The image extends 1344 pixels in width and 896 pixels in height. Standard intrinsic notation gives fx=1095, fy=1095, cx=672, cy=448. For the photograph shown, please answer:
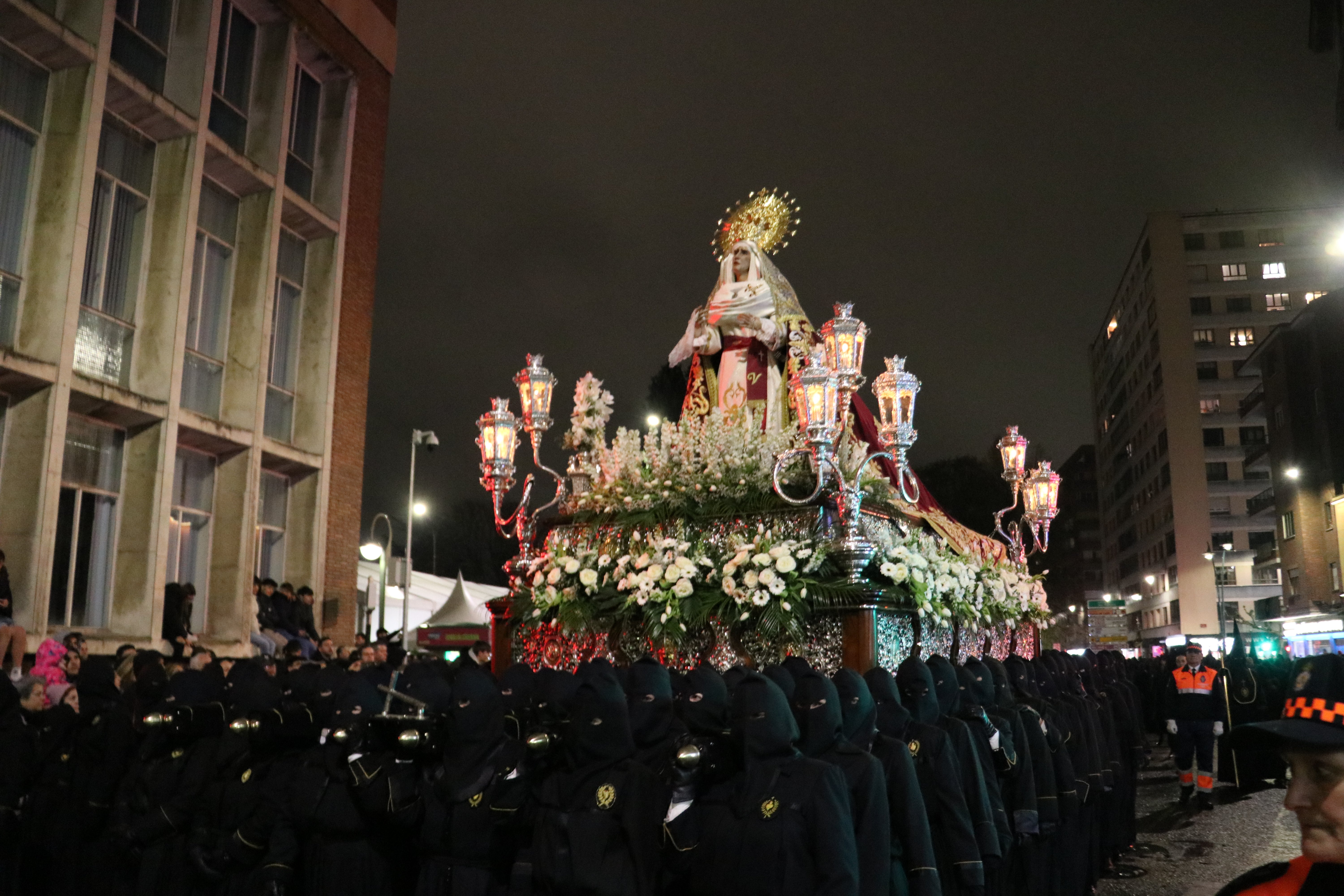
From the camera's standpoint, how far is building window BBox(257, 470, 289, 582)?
63.5ft

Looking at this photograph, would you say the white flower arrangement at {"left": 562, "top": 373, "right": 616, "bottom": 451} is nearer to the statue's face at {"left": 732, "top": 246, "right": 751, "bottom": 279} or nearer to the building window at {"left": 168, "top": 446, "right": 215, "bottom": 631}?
the statue's face at {"left": 732, "top": 246, "right": 751, "bottom": 279}

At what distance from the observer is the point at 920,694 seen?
6344mm

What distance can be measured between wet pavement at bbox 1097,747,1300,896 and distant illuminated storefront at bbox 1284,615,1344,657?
356 inches

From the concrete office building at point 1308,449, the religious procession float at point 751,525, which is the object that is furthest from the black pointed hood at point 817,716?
the concrete office building at point 1308,449

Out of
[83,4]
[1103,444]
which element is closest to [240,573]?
[83,4]

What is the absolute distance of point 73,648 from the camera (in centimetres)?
1121

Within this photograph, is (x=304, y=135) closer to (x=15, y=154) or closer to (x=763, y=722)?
(x=15, y=154)

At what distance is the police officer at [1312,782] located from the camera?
2.25 meters

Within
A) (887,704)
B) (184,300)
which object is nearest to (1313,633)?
(887,704)

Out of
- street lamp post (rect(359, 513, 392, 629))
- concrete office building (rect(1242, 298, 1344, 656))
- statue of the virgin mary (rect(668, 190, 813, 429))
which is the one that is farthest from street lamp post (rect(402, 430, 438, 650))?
concrete office building (rect(1242, 298, 1344, 656))

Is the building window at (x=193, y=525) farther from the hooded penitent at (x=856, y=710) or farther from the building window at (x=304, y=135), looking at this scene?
the hooded penitent at (x=856, y=710)

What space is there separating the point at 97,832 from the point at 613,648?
386cm

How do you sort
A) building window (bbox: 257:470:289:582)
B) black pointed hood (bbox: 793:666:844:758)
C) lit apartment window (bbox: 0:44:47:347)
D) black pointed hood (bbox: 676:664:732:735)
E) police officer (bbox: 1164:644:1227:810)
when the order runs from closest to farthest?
black pointed hood (bbox: 793:666:844:758)
black pointed hood (bbox: 676:664:732:735)
police officer (bbox: 1164:644:1227:810)
lit apartment window (bbox: 0:44:47:347)
building window (bbox: 257:470:289:582)

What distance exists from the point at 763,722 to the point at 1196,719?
1108 centimetres
